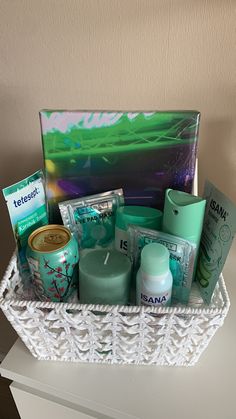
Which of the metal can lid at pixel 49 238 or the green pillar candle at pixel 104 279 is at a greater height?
the metal can lid at pixel 49 238

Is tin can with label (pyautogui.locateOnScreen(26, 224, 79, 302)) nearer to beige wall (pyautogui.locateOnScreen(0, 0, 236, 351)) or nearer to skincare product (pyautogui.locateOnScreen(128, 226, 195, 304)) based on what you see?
skincare product (pyautogui.locateOnScreen(128, 226, 195, 304))

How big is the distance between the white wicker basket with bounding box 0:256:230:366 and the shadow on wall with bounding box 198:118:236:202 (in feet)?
0.60

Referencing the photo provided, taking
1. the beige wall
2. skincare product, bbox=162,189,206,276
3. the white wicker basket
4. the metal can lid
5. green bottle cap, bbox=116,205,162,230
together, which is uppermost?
the beige wall

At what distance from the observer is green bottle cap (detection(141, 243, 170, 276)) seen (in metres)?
0.45

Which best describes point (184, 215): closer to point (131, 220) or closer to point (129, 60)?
point (131, 220)


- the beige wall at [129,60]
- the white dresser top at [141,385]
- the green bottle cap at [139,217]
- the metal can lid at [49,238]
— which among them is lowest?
the white dresser top at [141,385]

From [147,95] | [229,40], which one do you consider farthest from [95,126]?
[229,40]

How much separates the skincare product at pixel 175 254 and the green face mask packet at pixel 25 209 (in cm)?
13

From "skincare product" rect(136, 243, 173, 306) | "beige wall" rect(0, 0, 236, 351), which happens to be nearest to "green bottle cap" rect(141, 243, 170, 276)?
"skincare product" rect(136, 243, 173, 306)

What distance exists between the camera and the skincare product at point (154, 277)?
0.45 meters

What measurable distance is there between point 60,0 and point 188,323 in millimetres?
454

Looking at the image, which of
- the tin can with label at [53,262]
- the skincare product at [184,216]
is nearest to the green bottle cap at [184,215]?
the skincare product at [184,216]

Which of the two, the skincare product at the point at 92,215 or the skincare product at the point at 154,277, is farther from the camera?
the skincare product at the point at 92,215

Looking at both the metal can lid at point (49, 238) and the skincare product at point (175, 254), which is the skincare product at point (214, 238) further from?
the metal can lid at point (49, 238)
